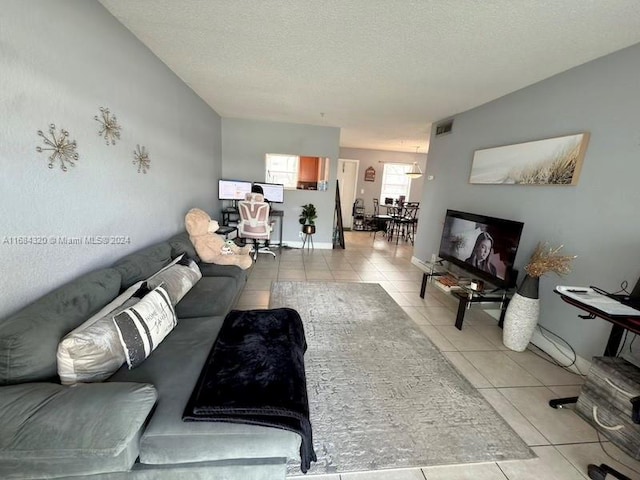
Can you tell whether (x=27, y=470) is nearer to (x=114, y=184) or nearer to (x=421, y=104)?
(x=114, y=184)

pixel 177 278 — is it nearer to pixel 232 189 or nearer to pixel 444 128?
pixel 232 189

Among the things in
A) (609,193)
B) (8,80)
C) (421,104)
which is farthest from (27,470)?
(421,104)

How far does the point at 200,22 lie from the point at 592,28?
2797 mm

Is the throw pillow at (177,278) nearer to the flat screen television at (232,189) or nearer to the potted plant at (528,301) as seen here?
the flat screen television at (232,189)

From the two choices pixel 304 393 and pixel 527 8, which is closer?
pixel 304 393

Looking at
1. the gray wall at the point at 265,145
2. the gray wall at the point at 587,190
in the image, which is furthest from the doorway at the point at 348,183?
the gray wall at the point at 587,190

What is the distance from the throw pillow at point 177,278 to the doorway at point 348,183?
263 inches

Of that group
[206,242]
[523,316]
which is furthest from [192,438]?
[523,316]

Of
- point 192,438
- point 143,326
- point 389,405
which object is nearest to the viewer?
point 192,438

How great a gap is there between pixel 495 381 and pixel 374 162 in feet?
24.8

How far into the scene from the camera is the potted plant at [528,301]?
89.2 inches

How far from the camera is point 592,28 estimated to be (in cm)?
182

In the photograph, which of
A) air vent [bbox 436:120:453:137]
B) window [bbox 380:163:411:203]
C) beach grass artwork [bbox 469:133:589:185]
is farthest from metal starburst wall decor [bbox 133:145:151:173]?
window [bbox 380:163:411:203]

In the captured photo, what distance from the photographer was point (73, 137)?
168 cm
